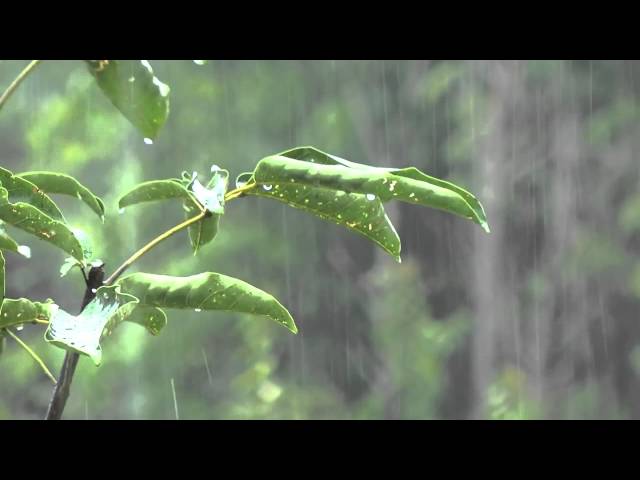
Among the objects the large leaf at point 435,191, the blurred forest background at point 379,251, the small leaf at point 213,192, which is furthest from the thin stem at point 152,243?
the blurred forest background at point 379,251

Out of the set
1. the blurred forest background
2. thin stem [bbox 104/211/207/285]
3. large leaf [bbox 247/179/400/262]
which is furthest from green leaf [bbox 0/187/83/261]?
the blurred forest background

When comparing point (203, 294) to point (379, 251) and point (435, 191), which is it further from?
point (379, 251)

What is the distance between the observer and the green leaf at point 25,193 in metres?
0.68

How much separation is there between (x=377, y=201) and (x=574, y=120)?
339 inches

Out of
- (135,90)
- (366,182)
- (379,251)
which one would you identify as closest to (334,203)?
(366,182)

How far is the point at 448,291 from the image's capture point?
8.84 meters

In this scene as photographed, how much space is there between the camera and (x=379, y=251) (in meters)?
8.93

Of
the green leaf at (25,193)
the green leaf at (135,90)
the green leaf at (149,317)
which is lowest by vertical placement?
the green leaf at (149,317)

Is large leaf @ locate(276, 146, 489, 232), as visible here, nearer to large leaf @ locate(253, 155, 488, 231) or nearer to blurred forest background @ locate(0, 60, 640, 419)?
large leaf @ locate(253, 155, 488, 231)

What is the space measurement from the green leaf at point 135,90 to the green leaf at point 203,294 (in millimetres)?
102

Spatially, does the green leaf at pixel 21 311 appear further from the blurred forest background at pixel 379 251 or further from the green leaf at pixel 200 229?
the blurred forest background at pixel 379 251

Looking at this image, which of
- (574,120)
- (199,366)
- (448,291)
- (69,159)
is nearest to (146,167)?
(69,159)

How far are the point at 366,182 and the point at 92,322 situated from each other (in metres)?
0.20
